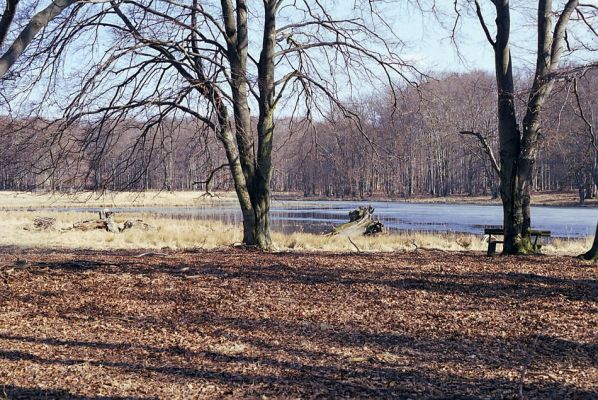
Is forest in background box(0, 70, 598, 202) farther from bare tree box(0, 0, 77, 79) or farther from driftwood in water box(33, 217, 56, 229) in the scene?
driftwood in water box(33, 217, 56, 229)

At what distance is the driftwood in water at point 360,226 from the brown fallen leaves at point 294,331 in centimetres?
1184

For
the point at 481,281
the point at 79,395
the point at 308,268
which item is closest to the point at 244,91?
the point at 308,268

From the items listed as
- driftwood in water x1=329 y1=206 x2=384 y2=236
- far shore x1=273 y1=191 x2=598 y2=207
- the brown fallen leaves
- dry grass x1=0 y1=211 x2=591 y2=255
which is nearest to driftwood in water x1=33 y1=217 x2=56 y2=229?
dry grass x1=0 y1=211 x2=591 y2=255

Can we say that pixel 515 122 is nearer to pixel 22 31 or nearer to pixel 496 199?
pixel 22 31

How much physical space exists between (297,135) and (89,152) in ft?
19.2

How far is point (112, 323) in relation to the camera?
242 inches

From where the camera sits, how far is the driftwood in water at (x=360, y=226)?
21.4m

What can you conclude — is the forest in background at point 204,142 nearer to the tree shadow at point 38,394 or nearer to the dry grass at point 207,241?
the dry grass at point 207,241

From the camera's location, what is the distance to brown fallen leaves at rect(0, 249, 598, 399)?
174 inches

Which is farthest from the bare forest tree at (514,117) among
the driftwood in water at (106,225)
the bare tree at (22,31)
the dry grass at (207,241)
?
the driftwood in water at (106,225)

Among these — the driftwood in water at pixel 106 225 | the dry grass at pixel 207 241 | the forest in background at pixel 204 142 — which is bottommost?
the dry grass at pixel 207 241

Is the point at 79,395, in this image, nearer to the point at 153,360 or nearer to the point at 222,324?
the point at 153,360

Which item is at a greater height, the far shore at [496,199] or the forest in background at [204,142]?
the forest in background at [204,142]

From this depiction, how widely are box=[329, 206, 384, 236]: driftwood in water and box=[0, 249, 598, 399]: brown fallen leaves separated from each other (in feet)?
38.8
